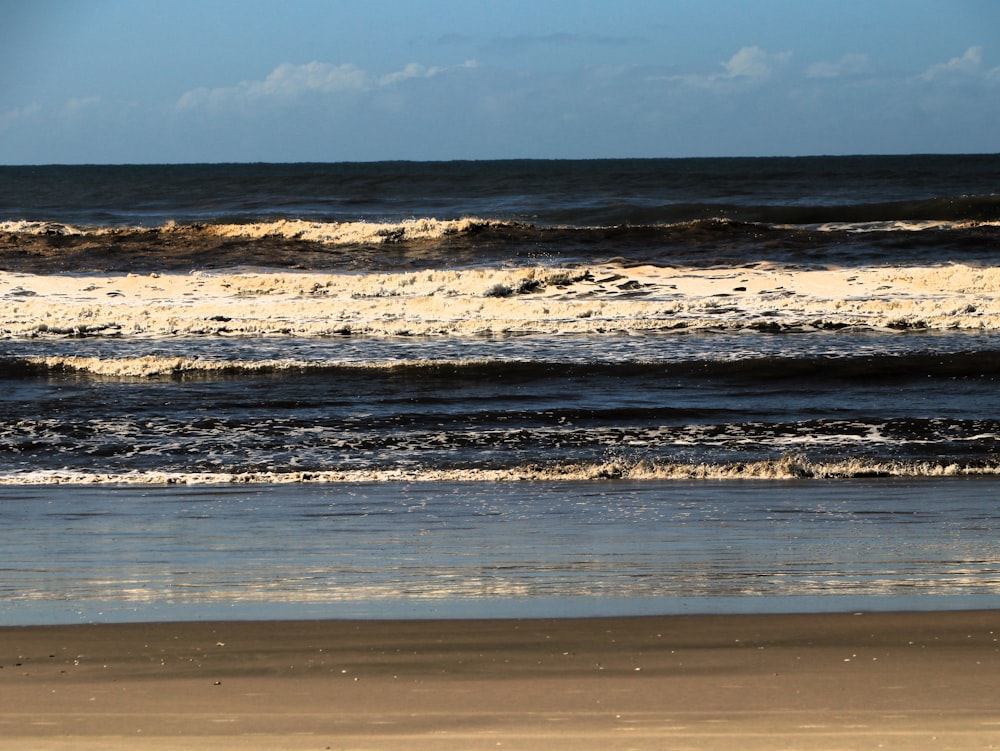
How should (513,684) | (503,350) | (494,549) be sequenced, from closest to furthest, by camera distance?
(513,684)
(494,549)
(503,350)

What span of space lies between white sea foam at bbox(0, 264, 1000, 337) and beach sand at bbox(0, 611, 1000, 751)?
41.6ft

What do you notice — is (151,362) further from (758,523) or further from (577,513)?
(758,523)

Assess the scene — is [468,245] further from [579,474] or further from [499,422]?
[579,474]

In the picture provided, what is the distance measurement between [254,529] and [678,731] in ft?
12.5

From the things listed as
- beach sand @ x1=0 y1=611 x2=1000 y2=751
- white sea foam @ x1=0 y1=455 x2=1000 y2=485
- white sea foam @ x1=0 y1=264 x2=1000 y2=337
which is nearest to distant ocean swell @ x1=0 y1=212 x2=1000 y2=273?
white sea foam @ x1=0 y1=264 x2=1000 y2=337

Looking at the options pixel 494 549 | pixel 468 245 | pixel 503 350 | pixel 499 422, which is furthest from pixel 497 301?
pixel 494 549

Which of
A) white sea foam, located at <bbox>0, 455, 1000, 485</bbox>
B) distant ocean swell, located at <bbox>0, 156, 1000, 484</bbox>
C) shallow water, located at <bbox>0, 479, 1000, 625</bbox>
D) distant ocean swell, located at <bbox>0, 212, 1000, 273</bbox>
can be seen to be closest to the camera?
shallow water, located at <bbox>0, 479, 1000, 625</bbox>

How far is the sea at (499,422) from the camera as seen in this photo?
5.63 meters

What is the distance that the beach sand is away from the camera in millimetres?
3604

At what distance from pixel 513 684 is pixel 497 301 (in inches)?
637

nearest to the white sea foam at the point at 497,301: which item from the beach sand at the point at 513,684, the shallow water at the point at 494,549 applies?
the shallow water at the point at 494,549

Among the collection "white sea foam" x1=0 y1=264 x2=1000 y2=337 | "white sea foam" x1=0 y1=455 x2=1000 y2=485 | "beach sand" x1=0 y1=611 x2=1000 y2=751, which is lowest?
"white sea foam" x1=0 y1=455 x2=1000 y2=485

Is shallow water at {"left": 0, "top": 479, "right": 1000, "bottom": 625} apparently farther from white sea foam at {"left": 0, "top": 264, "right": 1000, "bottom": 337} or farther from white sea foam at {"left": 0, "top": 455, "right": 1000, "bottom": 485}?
white sea foam at {"left": 0, "top": 264, "right": 1000, "bottom": 337}

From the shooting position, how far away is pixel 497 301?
20.1 m
